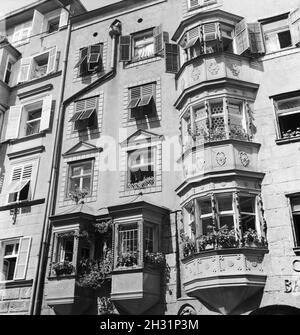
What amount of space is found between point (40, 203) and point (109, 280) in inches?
205

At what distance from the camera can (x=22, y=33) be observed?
25594 millimetres

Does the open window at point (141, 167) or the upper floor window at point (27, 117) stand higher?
the upper floor window at point (27, 117)

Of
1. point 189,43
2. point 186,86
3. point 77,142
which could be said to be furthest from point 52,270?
point 189,43

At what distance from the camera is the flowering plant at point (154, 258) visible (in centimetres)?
1521

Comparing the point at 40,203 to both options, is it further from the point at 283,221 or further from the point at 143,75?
the point at 283,221

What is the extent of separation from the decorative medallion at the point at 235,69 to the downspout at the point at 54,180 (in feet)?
20.0

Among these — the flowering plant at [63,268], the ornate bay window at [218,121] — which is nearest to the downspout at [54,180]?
the flowering plant at [63,268]

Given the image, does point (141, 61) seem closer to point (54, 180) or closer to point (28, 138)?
point (28, 138)

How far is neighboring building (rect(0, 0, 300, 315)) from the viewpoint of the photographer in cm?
1412

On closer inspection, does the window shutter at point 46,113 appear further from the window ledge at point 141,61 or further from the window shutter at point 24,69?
the window ledge at point 141,61

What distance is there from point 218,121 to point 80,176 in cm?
652

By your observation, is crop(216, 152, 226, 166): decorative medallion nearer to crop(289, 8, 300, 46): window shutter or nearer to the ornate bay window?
the ornate bay window

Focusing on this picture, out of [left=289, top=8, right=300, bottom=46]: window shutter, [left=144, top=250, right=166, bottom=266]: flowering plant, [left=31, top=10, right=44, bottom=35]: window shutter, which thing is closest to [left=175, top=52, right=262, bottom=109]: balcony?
[left=289, top=8, right=300, bottom=46]: window shutter

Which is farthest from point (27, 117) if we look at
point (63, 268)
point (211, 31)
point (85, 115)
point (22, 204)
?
point (211, 31)
